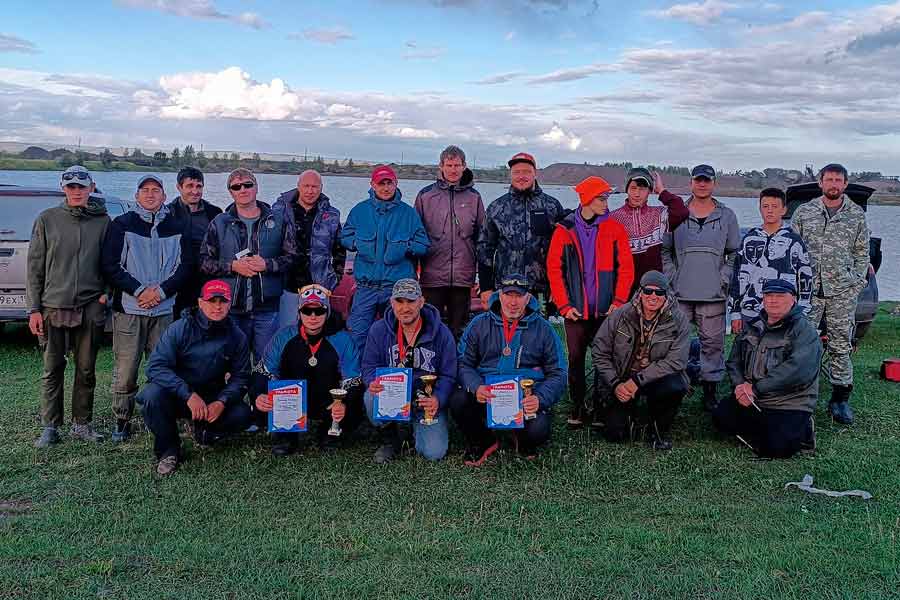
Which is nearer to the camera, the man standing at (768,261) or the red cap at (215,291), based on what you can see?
the red cap at (215,291)

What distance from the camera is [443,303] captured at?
6.94 metres

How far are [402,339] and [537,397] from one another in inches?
42.2

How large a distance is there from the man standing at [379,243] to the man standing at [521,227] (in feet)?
1.88

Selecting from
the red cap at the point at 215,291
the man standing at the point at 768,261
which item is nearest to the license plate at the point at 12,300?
the red cap at the point at 215,291

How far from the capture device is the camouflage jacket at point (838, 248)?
6.90 m

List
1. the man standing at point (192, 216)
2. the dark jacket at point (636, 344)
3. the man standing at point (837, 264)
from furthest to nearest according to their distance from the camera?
1. the man standing at point (837, 264)
2. the man standing at point (192, 216)
3. the dark jacket at point (636, 344)

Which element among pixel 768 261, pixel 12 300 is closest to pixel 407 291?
pixel 768 261

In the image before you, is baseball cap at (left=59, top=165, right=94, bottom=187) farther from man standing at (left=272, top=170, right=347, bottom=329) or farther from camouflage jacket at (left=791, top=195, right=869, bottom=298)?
camouflage jacket at (left=791, top=195, right=869, bottom=298)

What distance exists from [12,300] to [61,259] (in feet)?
12.7

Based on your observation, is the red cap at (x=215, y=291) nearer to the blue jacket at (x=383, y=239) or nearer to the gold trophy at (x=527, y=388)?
the blue jacket at (x=383, y=239)

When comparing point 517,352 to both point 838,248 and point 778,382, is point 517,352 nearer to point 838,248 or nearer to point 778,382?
point 778,382

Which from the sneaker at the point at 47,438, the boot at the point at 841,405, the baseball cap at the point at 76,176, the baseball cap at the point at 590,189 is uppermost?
the baseball cap at the point at 590,189

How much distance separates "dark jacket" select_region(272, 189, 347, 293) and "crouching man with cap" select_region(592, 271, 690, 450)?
2.24 meters

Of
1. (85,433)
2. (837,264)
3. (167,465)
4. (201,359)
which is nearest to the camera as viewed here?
(167,465)
